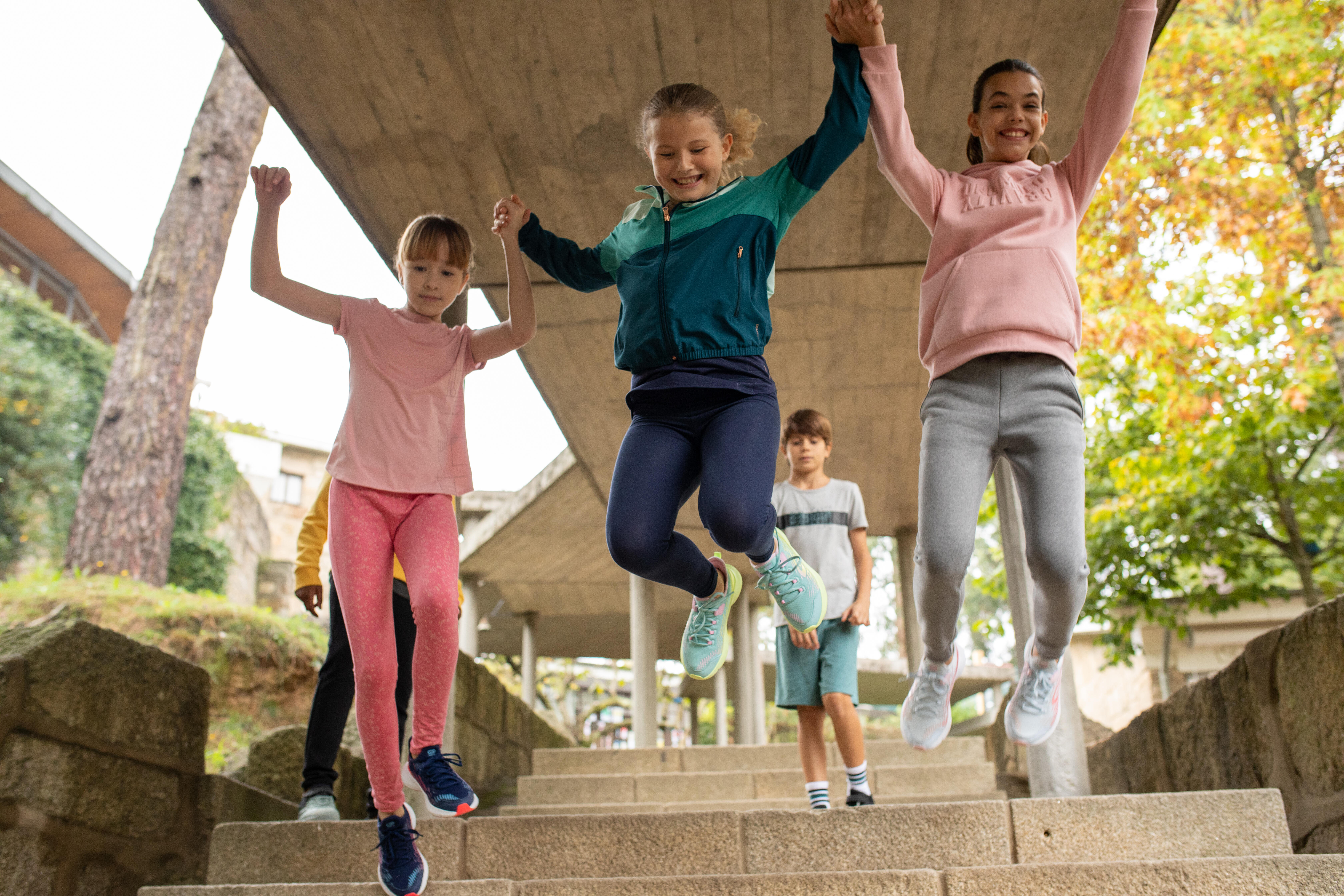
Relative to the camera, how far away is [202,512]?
17.4 meters

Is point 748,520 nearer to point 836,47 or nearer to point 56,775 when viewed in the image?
point 836,47

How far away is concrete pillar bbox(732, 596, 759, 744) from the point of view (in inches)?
510

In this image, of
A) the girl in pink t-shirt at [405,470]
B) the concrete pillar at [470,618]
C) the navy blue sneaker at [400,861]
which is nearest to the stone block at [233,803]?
the navy blue sneaker at [400,861]

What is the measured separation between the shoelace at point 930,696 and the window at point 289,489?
33.7 m

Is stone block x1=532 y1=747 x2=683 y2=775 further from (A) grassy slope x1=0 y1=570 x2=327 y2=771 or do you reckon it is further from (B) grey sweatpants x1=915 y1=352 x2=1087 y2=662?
(B) grey sweatpants x1=915 y1=352 x2=1087 y2=662

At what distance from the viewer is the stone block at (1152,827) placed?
116 inches

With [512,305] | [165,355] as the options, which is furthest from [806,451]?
[165,355]

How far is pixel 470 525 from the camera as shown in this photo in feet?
38.9

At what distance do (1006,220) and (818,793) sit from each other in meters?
2.39

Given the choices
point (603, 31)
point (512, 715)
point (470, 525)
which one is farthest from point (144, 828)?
point (470, 525)

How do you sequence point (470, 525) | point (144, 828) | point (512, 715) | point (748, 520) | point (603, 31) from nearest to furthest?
point (748, 520)
point (144, 828)
point (603, 31)
point (512, 715)
point (470, 525)

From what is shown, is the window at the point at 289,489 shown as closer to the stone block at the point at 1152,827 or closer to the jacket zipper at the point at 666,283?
the jacket zipper at the point at 666,283

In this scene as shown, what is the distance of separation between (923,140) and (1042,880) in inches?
129

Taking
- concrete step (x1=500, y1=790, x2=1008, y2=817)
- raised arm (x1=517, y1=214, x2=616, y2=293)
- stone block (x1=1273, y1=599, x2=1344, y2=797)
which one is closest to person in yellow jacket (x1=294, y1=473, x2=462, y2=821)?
raised arm (x1=517, y1=214, x2=616, y2=293)
